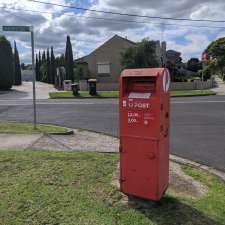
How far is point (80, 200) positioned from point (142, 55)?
117ft

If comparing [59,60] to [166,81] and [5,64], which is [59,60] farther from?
[166,81]

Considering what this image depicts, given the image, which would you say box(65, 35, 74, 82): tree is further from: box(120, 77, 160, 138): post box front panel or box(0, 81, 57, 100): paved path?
box(120, 77, 160, 138): post box front panel

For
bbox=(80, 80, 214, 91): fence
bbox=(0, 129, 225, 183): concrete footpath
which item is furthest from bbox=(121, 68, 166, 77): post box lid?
bbox=(80, 80, 214, 91): fence

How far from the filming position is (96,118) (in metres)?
12.9

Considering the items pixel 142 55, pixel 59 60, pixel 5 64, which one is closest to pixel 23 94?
pixel 5 64

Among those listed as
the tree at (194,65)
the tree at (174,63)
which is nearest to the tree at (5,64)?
the tree at (174,63)

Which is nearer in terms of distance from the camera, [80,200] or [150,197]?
[150,197]

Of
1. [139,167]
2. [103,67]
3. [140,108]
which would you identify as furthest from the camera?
[103,67]

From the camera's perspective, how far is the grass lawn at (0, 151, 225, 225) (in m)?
3.66

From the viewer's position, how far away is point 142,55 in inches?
1533

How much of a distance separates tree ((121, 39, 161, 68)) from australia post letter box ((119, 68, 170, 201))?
3532 centimetres

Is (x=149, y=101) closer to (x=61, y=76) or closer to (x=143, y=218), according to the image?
(x=143, y=218)

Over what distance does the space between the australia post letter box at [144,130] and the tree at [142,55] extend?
3532 centimetres

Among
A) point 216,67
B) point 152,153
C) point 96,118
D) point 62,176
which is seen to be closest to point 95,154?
point 62,176
